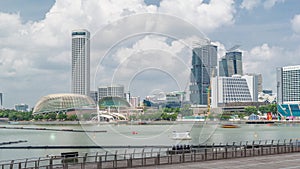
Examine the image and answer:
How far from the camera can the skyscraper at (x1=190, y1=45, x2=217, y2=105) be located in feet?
104

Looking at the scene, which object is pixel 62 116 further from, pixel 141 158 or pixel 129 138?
pixel 141 158

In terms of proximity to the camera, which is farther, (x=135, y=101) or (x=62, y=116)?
(x=62, y=116)

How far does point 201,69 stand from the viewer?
108 feet

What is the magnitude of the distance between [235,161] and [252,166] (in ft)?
9.49

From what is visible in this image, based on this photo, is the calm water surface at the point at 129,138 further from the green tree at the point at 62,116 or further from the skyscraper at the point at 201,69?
the green tree at the point at 62,116

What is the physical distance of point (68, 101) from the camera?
175875 millimetres

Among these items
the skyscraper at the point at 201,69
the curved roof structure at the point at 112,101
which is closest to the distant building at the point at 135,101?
the curved roof structure at the point at 112,101

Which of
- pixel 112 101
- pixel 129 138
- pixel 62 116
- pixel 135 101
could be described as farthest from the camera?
pixel 62 116

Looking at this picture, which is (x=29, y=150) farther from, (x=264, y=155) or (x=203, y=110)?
(x=264, y=155)

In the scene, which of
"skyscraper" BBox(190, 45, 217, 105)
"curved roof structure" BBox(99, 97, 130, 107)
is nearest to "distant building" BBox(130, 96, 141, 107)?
"curved roof structure" BBox(99, 97, 130, 107)

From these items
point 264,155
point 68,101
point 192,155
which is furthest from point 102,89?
point 68,101

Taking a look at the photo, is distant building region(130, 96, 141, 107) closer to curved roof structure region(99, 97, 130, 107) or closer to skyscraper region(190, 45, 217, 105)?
curved roof structure region(99, 97, 130, 107)

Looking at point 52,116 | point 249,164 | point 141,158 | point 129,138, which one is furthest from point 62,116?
point 249,164

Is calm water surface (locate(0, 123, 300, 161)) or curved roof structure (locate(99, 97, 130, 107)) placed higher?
curved roof structure (locate(99, 97, 130, 107))
